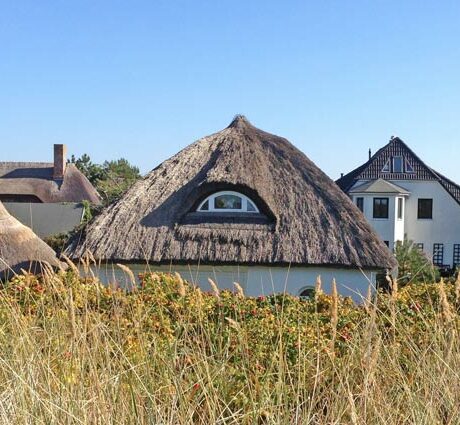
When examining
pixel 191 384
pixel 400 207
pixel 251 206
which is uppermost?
pixel 400 207

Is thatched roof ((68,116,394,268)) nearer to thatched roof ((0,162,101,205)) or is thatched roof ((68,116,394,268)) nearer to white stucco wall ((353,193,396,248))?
white stucco wall ((353,193,396,248))

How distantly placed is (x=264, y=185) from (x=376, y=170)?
763 inches

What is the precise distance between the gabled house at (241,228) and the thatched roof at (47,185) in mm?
22577

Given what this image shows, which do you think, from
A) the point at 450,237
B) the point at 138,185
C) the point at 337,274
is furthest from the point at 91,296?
the point at 450,237

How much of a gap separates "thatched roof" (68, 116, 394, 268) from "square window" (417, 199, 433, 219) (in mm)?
18321

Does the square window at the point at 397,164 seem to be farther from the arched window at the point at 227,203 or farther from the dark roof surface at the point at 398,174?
the arched window at the point at 227,203

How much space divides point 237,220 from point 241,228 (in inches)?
13.6

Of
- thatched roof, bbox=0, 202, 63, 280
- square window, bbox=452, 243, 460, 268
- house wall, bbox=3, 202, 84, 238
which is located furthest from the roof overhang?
thatched roof, bbox=0, 202, 63, 280

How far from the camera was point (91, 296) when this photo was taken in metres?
5.76

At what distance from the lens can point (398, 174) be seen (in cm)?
3170

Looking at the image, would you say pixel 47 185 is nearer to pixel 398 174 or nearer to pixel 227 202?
pixel 398 174

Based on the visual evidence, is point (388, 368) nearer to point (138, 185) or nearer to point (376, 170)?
point (138, 185)

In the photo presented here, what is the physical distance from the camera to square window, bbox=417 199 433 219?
31406 mm

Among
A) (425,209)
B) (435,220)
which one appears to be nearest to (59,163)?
(425,209)
